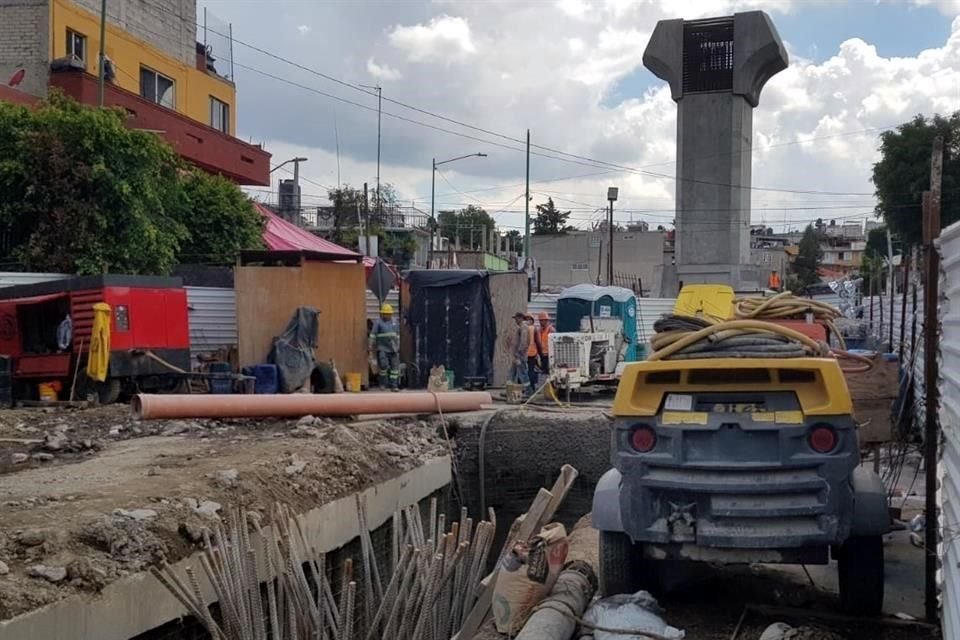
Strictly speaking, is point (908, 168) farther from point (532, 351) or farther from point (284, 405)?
point (284, 405)

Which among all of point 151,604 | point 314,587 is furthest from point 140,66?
point 151,604

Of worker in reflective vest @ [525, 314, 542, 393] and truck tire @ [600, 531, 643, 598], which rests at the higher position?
worker in reflective vest @ [525, 314, 542, 393]

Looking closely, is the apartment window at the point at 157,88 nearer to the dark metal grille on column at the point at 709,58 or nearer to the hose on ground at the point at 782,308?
the dark metal grille on column at the point at 709,58

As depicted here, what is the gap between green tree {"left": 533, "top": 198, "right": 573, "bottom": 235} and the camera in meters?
74.2

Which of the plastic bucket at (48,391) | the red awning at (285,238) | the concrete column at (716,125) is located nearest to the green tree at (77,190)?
the plastic bucket at (48,391)

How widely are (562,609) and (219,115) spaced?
2876 cm

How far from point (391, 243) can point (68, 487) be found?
3637cm

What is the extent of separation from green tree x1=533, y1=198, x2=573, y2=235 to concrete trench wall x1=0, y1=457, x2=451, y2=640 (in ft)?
211

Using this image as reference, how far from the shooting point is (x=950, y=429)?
204 inches

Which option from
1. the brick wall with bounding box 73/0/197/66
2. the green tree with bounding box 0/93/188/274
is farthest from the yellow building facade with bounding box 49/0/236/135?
the green tree with bounding box 0/93/188/274

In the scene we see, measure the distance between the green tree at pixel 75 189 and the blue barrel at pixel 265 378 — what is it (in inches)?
180

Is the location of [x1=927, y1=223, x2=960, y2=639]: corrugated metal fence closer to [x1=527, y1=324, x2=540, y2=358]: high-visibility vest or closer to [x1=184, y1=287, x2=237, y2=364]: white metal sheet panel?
[x1=527, y1=324, x2=540, y2=358]: high-visibility vest

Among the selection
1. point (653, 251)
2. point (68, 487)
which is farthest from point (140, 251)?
point (653, 251)

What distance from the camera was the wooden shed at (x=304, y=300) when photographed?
1717cm
